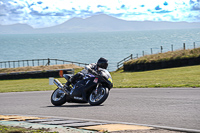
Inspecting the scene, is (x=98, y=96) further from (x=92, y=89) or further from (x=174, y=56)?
(x=174, y=56)

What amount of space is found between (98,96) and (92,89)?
0.33 meters

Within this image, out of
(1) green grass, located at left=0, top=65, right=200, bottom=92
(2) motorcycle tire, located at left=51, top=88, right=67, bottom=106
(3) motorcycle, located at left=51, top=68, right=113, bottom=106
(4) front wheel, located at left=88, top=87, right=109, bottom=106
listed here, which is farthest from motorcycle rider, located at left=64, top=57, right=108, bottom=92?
(1) green grass, located at left=0, top=65, right=200, bottom=92

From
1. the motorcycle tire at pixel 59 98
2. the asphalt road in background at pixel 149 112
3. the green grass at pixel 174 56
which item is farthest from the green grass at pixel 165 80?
the green grass at pixel 174 56

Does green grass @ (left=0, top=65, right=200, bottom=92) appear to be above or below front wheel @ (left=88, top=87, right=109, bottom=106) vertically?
below

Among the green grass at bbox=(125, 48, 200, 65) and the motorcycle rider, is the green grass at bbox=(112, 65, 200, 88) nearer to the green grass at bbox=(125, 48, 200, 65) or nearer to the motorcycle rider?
the motorcycle rider

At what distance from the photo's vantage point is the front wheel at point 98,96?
32.2ft

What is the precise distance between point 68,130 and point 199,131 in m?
2.58

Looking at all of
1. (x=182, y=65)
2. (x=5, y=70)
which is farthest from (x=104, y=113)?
(x=5, y=70)

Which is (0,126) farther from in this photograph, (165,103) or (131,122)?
(165,103)

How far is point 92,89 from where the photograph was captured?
10258 mm

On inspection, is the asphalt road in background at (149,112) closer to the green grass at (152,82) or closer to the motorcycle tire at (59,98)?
the motorcycle tire at (59,98)

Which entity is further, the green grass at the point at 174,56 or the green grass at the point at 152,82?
the green grass at the point at 174,56

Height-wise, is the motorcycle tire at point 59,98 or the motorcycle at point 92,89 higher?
the motorcycle at point 92,89

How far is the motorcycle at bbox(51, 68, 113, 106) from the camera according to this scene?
32.4 feet
